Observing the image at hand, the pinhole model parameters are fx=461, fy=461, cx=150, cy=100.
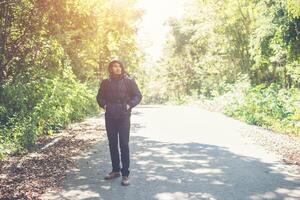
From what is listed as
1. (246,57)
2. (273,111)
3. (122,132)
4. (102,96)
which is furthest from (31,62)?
(246,57)

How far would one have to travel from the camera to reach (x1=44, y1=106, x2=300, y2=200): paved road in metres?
7.36

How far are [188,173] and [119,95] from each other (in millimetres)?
2113

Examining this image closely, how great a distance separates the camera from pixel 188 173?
8.91 metres

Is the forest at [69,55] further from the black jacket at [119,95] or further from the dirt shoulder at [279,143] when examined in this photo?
the black jacket at [119,95]

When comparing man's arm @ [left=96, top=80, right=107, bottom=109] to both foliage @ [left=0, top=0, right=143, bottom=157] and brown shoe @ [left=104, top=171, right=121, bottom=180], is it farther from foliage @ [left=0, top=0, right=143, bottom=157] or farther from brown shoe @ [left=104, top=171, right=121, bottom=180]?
foliage @ [left=0, top=0, right=143, bottom=157]

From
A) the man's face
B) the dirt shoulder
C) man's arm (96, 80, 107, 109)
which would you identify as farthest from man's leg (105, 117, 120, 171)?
the dirt shoulder

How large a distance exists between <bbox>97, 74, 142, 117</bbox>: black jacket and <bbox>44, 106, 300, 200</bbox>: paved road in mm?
1299

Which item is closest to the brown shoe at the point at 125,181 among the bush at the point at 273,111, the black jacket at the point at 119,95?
the black jacket at the point at 119,95

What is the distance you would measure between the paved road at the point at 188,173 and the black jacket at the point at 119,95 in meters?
1.30

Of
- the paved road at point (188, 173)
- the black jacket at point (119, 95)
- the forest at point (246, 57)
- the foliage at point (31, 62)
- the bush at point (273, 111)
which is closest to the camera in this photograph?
the paved road at point (188, 173)

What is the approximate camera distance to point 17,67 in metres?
14.6

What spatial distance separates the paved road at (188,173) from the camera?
24.1 feet

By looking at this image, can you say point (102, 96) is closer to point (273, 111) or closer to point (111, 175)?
point (111, 175)

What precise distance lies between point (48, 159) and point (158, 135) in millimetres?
5366
